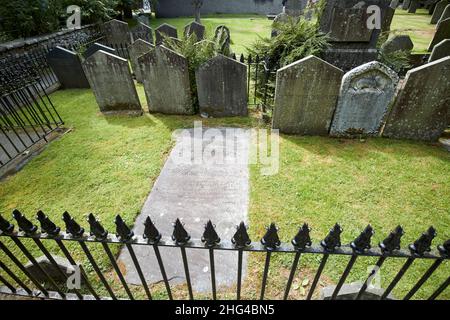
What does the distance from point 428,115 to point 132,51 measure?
7.19 metres

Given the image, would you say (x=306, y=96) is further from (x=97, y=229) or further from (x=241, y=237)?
(x=97, y=229)

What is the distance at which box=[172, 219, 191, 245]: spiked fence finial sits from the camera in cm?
168

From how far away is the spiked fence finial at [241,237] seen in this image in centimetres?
163

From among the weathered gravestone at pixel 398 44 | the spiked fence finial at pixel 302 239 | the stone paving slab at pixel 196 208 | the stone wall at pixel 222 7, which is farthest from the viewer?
the stone wall at pixel 222 7

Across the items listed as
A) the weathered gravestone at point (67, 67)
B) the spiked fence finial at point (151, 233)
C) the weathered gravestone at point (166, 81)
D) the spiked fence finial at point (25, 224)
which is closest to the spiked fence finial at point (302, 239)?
the spiked fence finial at point (151, 233)

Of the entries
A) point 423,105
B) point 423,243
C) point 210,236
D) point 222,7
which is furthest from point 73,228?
point 222,7

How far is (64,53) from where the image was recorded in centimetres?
735

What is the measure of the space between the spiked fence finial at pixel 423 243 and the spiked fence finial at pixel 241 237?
3.54 ft

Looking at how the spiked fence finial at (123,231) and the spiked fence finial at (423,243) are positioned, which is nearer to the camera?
the spiked fence finial at (423,243)

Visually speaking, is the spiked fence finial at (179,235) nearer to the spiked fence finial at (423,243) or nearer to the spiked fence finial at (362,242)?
the spiked fence finial at (362,242)

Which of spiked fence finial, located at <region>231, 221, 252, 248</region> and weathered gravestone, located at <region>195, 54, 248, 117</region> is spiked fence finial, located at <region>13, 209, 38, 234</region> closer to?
spiked fence finial, located at <region>231, 221, 252, 248</region>

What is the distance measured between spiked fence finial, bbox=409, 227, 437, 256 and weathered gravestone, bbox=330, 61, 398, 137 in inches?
136

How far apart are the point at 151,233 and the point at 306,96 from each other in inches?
156

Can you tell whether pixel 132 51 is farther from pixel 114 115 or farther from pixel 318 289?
pixel 318 289
